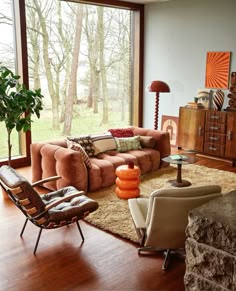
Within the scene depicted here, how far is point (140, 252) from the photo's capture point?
337 centimetres

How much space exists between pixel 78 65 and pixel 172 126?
7.55 ft

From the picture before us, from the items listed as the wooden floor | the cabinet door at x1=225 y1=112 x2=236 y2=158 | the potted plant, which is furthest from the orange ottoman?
the cabinet door at x1=225 y1=112 x2=236 y2=158

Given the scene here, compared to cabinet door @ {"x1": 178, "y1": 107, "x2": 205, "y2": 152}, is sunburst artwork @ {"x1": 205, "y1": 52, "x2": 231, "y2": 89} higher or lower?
higher

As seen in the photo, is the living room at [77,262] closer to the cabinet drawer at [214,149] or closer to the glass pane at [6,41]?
the cabinet drawer at [214,149]

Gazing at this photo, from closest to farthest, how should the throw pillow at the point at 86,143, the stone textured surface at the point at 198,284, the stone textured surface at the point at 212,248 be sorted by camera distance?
the stone textured surface at the point at 212,248 < the stone textured surface at the point at 198,284 < the throw pillow at the point at 86,143

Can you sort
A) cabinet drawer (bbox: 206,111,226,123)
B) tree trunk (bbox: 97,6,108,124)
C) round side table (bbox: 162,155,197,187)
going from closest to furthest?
round side table (bbox: 162,155,197,187), cabinet drawer (bbox: 206,111,226,123), tree trunk (bbox: 97,6,108,124)

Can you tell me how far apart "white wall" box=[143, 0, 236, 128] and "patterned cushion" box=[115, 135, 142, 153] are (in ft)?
6.47

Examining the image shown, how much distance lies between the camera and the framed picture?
755cm

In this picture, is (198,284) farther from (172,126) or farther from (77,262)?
(172,126)

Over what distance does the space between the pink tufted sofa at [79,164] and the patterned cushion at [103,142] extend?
2.6 inches

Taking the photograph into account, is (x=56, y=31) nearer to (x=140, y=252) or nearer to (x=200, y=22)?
(x=200, y=22)

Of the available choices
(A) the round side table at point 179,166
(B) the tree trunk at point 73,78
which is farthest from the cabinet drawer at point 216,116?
(B) the tree trunk at point 73,78

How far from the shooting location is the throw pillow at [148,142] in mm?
5918

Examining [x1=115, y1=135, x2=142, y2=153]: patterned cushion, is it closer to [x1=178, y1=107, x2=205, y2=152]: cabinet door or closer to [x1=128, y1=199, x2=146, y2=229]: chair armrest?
[x1=178, y1=107, x2=205, y2=152]: cabinet door
